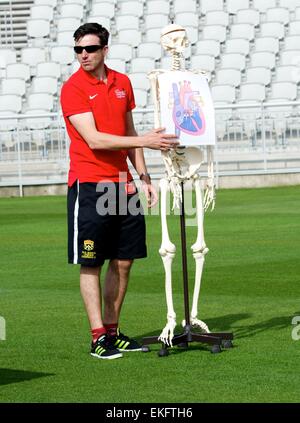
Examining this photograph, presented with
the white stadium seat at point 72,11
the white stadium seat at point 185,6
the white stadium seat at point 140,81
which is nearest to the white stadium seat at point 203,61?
the white stadium seat at point 140,81

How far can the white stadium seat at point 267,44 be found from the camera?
31391 millimetres

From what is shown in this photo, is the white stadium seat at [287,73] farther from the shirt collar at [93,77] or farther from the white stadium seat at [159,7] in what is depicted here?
the shirt collar at [93,77]

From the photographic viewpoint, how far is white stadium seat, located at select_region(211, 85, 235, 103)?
29983 millimetres

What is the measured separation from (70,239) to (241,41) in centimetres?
2363

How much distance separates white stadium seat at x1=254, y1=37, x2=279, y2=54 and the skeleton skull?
22950 millimetres

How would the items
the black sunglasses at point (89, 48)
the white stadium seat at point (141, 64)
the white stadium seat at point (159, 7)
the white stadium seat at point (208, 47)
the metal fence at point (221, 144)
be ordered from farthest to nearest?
the white stadium seat at point (159, 7) → the white stadium seat at point (208, 47) → the white stadium seat at point (141, 64) → the metal fence at point (221, 144) → the black sunglasses at point (89, 48)

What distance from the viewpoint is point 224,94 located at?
98.5 ft

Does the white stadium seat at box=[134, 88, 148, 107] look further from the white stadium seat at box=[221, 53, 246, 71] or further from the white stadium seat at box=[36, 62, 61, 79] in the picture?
the white stadium seat at box=[221, 53, 246, 71]

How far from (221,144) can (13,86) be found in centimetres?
713

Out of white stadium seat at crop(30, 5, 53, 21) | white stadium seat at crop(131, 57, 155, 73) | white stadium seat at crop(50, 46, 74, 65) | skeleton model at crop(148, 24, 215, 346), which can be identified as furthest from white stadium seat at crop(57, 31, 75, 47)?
skeleton model at crop(148, 24, 215, 346)

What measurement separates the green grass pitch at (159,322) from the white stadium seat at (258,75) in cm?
1229

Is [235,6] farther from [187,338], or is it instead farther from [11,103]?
[187,338]
